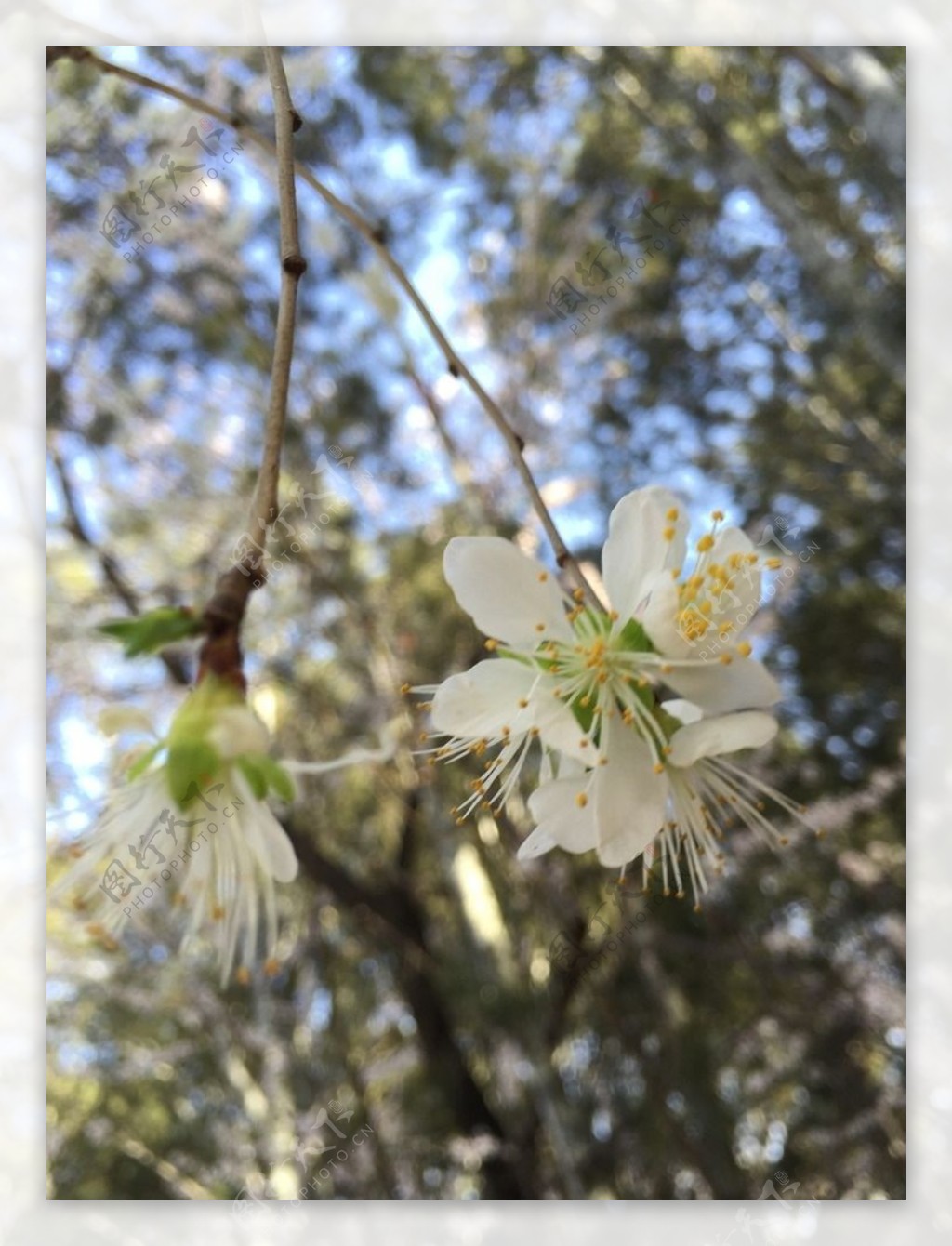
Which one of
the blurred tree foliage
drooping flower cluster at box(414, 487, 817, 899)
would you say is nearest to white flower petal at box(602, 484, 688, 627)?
drooping flower cluster at box(414, 487, 817, 899)

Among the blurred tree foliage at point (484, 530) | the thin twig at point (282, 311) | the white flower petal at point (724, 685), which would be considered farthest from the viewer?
the blurred tree foliage at point (484, 530)

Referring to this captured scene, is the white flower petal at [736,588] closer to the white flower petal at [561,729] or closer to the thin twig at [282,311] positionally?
the white flower petal at [561,729]

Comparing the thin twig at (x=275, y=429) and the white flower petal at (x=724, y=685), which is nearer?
the thin twig at (x=275, y=429)

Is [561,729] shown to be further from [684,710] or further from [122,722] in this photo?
[122,722]

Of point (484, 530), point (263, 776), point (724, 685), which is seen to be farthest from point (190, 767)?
point (484, 530)

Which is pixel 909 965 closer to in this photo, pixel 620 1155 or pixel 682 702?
pixel 620 1155

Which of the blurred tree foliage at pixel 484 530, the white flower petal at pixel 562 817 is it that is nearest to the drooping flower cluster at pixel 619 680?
the white flower petal at pixel 562 817

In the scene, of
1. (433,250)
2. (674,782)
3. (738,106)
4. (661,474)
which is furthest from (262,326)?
(674,782)
